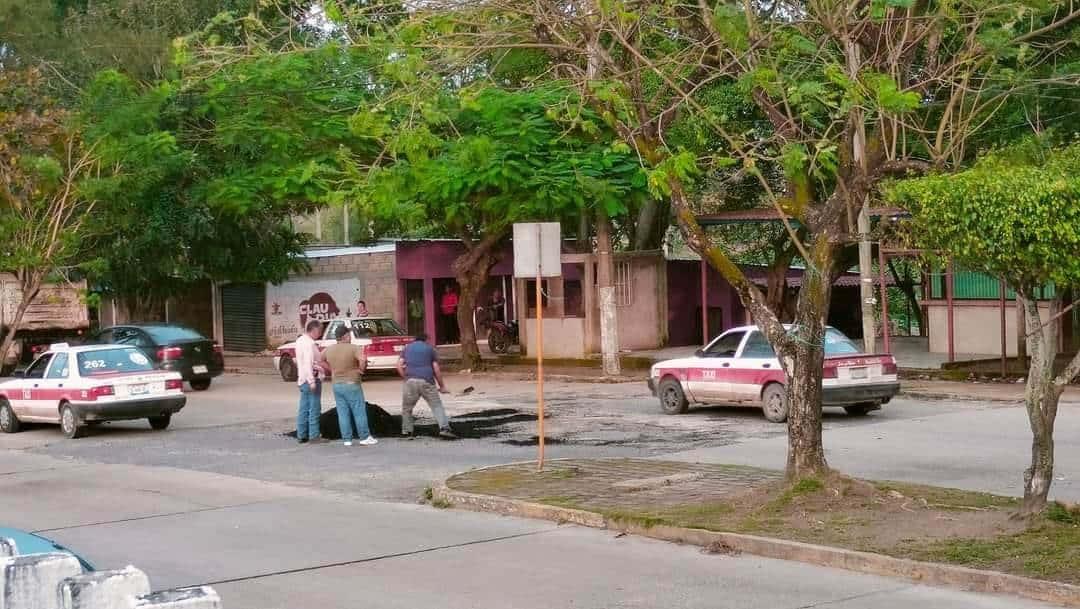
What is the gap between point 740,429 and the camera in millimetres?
20062

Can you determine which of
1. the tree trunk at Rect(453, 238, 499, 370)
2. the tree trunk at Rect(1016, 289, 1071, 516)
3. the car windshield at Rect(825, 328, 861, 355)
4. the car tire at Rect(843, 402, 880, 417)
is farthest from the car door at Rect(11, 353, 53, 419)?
the tree trunk at Rect(1016, 289, 1071, 516)

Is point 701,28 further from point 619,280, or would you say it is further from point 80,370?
point 619,280

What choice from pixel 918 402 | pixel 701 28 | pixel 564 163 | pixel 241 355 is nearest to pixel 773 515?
pixel 701 28

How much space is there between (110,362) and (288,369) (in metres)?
11.0

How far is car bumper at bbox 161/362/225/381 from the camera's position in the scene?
101 ft

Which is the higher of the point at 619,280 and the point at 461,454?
the point at 619,280

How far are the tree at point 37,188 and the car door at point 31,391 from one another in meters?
5.95

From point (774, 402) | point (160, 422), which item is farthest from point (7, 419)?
point (774, 402)

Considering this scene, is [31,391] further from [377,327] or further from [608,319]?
[608,319]

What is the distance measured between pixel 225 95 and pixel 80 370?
32.8 feet

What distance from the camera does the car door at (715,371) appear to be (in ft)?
70.6

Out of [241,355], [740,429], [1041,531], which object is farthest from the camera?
[241,355]

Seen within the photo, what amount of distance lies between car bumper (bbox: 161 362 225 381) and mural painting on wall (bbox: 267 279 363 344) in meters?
10.1

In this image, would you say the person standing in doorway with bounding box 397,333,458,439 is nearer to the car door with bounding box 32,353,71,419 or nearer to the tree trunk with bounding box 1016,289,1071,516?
the car door with bounding box 32,353,71,419
